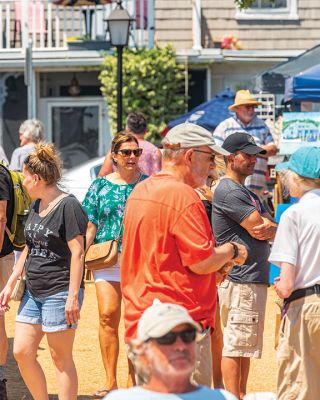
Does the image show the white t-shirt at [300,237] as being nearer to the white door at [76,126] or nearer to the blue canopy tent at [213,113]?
the blue canopy tent at [213,113]

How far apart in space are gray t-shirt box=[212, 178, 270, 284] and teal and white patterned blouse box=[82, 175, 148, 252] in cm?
105

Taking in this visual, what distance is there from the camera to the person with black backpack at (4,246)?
7.42m

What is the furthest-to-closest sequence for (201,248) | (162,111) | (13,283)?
(162,111) < (13,283) < (201,248)

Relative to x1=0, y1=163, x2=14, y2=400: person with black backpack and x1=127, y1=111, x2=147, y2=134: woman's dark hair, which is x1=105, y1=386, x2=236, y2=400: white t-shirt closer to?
x1=0, y1=163, x2=14, y2=400: person with black backpack

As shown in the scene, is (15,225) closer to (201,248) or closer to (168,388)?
(201,248)

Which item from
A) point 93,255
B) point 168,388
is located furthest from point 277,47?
point 168,388

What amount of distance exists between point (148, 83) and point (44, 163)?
13.1m

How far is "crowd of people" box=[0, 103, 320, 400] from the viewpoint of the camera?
17.3 ft

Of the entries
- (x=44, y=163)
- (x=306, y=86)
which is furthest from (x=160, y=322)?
(x=306, y=86)

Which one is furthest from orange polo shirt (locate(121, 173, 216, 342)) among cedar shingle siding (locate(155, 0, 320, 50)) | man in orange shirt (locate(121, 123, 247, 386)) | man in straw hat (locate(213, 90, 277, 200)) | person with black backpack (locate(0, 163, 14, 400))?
cedar shingle siding (locate(155, 0, 320, 50))

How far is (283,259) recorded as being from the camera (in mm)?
5594

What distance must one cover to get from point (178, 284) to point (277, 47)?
15996 mm

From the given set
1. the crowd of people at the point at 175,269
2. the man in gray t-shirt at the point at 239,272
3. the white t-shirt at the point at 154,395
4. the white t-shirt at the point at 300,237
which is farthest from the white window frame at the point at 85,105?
the white t-shirt at the point at 154,395

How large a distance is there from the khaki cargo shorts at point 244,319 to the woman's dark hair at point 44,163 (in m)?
1.34
